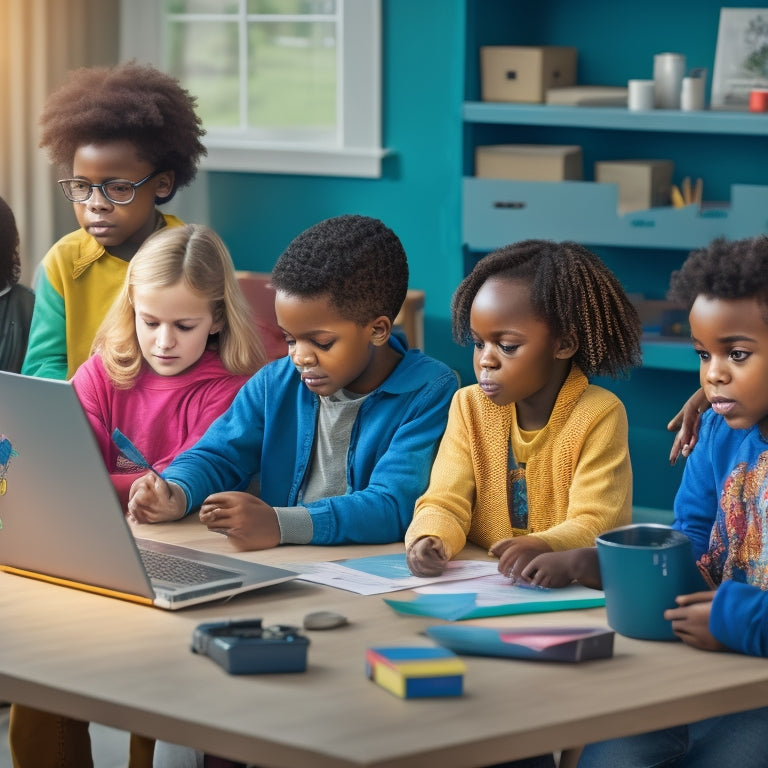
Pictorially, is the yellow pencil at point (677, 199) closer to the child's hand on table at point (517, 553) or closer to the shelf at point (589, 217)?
the shelf at point (589, 217)

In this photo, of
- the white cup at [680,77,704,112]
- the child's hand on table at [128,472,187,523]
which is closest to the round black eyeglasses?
the child's hand on table at [128,472,187,523]

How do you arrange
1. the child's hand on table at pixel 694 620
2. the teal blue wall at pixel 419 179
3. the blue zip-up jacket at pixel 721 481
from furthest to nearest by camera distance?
the teal blue wall at pixel 419 179 < the blue zip-up jacket at pixel 721 481 < the child's hand on table at pixel 694 620

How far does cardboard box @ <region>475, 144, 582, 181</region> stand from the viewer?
12.2ft

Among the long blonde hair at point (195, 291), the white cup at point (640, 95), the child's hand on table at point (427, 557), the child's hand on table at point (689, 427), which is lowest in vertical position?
the child's hand on table at point (427, 557)

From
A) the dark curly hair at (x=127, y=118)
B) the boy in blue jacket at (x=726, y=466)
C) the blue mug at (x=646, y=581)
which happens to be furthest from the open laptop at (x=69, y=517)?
the dark curly hair at (x=127, y=118)

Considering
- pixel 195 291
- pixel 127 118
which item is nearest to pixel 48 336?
pixel 127 118

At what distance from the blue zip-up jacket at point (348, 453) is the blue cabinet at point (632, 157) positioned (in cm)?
183

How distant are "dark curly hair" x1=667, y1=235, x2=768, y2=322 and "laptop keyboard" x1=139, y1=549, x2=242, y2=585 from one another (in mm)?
608

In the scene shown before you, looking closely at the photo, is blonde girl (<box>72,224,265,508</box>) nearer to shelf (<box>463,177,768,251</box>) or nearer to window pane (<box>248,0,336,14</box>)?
shelf (<box>463,177,768,251</box>)

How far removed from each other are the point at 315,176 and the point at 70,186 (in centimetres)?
198

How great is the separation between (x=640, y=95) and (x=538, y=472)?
2.14 meters

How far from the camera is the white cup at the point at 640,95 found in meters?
3.55

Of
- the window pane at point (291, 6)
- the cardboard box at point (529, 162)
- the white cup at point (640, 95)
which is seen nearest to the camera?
the white cup at point (640, 95)

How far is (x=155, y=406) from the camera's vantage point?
203 cm
